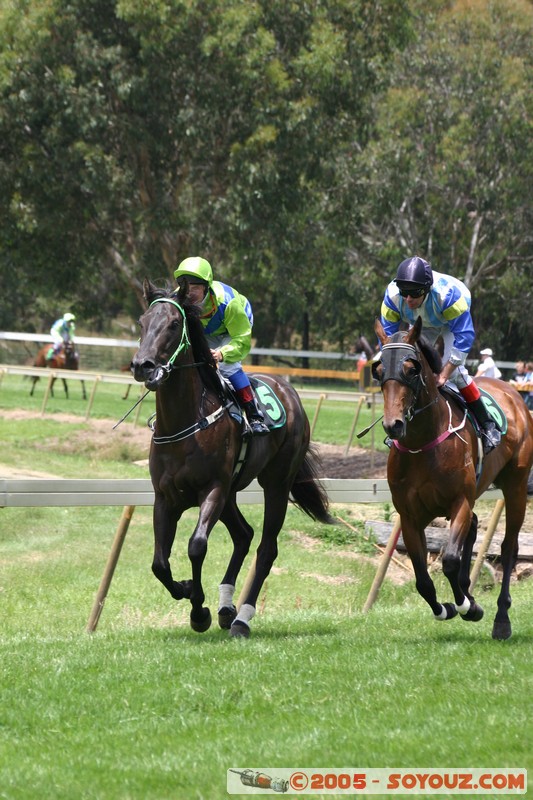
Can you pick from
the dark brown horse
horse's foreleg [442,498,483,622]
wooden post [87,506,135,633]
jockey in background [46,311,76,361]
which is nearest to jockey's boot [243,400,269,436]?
the dark brown horse

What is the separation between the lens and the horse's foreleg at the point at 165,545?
27.8ft

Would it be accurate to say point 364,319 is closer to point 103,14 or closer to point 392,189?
point 392,189

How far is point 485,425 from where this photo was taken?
9031mm

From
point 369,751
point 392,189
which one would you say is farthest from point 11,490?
point 392,189

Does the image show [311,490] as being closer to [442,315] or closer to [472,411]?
[472,411]

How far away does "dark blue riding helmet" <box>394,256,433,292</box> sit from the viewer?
8.39 meters

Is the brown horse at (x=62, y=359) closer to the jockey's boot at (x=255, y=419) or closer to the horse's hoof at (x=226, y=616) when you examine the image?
the jockey's boot at (x=255, y=419)

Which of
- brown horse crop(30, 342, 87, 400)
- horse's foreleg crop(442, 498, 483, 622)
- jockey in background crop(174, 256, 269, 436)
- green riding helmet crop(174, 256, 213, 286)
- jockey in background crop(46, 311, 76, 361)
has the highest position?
green riding helmet crop(174, 256, 213, 286)

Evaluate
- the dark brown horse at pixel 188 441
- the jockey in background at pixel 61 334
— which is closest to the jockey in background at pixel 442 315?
the dark brown horse at pixel 188 441

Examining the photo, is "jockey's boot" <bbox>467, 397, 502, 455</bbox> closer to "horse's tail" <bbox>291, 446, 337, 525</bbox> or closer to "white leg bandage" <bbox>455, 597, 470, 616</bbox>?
"white leg bandage" <bbox>455, 597, 470, 616</bbox>

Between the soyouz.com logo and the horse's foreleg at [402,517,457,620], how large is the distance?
3.19m

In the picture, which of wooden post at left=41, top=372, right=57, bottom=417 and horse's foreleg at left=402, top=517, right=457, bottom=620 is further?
wooden post at left=41, top=372, right=57, bottom=417

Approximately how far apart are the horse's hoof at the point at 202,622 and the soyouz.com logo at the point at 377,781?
3.50 m

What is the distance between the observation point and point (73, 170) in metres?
25.0
